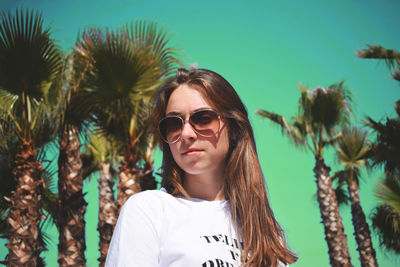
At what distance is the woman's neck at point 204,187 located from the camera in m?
1.71

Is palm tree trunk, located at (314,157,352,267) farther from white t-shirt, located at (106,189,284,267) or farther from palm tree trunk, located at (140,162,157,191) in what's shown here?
white t-shirt, located at (106,189,284,267)

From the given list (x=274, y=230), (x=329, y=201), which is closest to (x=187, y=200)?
(x=274, y=230)

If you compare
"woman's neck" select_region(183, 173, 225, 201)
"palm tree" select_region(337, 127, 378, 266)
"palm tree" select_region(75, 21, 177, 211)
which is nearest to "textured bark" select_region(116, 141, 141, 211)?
"palm tree" select_region(75, 21, 177, 211)

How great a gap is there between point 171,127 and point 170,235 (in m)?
0.59

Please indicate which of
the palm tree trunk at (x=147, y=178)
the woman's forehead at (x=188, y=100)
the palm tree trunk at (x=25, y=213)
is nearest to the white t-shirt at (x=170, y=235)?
the woman's forehead at (x=188, y=100)

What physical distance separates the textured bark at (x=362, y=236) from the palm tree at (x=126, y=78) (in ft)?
28.3

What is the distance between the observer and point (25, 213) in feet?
16.4

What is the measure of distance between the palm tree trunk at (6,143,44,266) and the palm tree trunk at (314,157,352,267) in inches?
317

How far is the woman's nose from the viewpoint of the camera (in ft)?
5.18

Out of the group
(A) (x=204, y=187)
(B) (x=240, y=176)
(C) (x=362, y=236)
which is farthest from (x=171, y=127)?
(C) (x=362, y=236)

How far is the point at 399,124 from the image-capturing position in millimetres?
7410

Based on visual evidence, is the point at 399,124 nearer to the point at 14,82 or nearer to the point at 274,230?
the point at 274,230

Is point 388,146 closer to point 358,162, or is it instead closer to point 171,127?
point 358,162

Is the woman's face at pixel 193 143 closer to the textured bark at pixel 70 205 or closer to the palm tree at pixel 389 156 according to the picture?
the textured bark at pixel 70 205
